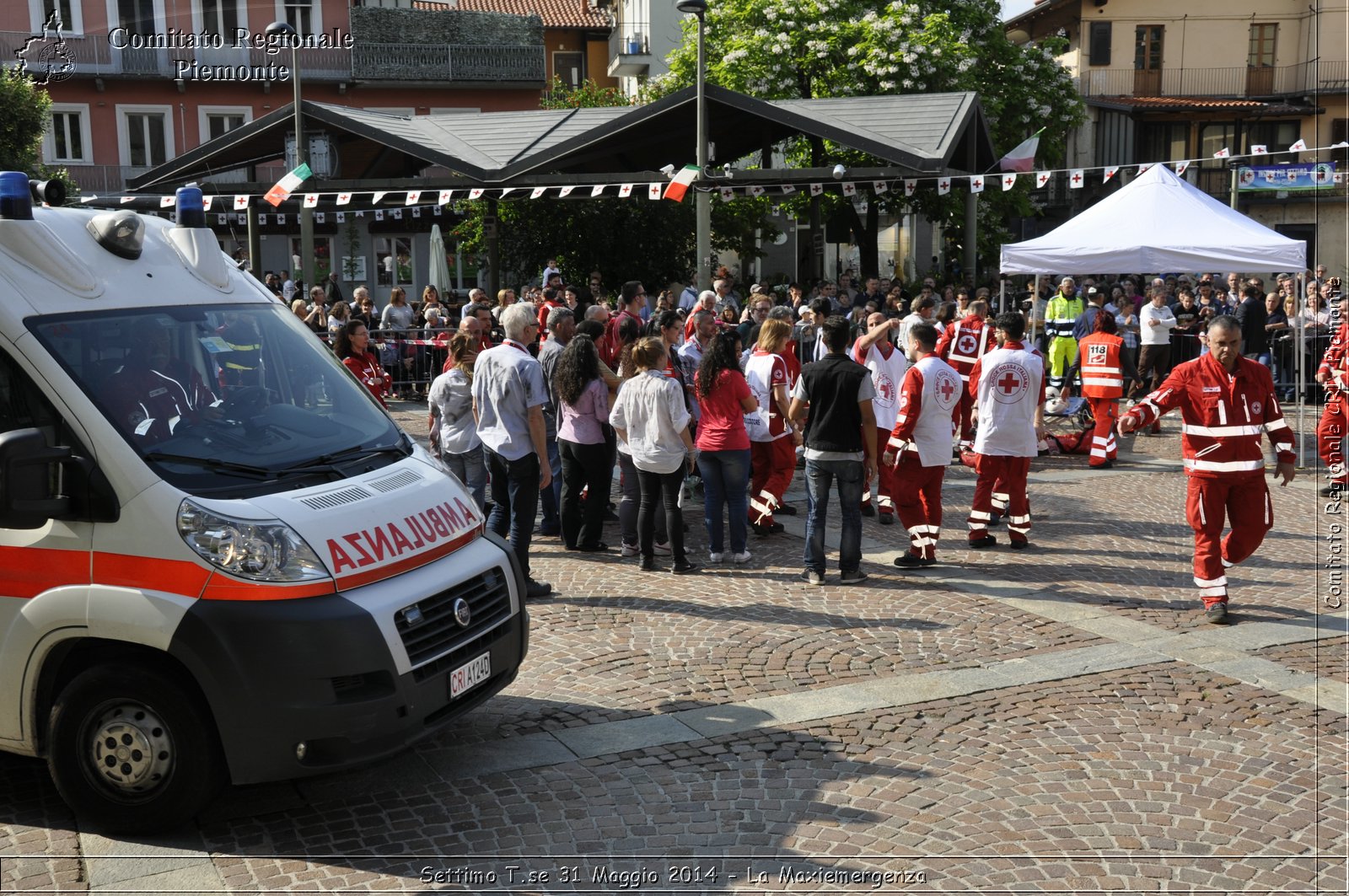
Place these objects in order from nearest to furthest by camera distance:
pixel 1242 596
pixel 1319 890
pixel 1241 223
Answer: pixel 1319 890, pixel 1242 596, pixel 1241 223

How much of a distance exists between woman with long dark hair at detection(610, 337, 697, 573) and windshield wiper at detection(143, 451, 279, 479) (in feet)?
13.4

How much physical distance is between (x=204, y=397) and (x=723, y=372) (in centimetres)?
474

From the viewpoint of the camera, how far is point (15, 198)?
16.2 feet

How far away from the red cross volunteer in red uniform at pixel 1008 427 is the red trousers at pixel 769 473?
1628 mm

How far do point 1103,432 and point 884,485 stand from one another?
483cm

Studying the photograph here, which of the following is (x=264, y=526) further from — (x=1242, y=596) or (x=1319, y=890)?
(x=1242, y=596)

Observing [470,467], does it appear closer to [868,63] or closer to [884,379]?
[884,379]

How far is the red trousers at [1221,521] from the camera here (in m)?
7.86

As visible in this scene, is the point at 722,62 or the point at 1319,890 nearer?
the point at 1319,890

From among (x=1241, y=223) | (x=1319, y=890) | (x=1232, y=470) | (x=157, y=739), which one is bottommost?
(x=1319, y=890)

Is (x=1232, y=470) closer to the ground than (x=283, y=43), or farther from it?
closer to the ground

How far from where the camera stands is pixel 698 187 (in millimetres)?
19250

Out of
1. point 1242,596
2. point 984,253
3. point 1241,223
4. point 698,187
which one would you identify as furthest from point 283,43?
point 1242,596

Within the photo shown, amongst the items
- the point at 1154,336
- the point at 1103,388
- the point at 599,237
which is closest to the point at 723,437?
the point at 1103,388
